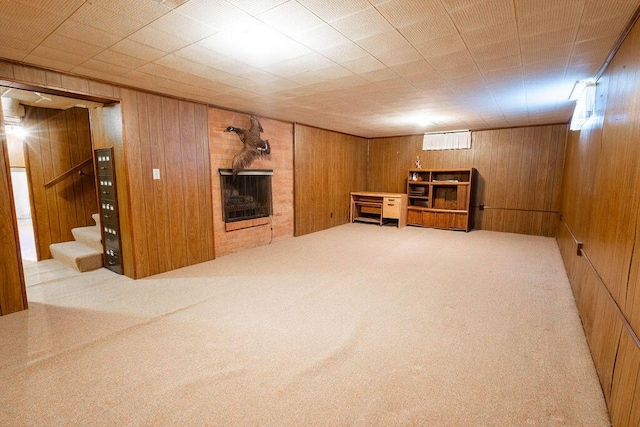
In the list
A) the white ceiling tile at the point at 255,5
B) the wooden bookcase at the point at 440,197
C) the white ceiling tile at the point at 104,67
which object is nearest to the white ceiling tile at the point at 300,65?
the white ceiling tile at the point at 255,5

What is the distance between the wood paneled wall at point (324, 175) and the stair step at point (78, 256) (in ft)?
10.6

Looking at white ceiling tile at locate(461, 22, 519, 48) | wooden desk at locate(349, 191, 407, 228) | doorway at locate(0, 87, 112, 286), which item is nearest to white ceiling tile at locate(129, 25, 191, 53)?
white ceiling tile at locate(461, 22, 519, 48)

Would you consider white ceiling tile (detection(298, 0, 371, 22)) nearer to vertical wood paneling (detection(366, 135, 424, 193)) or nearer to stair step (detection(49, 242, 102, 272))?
stair step (detection(49, 242, 102, 272))

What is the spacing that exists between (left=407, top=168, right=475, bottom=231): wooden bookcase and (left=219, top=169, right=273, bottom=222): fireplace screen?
3.67 meters

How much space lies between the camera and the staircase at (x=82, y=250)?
3.87 metres

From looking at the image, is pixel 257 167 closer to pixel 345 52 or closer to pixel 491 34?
pixel 345 52

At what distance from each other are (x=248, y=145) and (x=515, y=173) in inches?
214

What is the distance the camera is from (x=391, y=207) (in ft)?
23.1

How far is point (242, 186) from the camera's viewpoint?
16.1 ft

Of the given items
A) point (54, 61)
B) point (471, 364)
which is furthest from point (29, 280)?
point (471, 364)

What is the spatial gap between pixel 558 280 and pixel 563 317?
3.70 ft

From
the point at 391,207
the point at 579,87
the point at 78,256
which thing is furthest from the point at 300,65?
the point at 391,207

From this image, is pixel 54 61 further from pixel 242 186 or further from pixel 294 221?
pixel 294 221

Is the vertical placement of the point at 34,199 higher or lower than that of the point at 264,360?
higher
